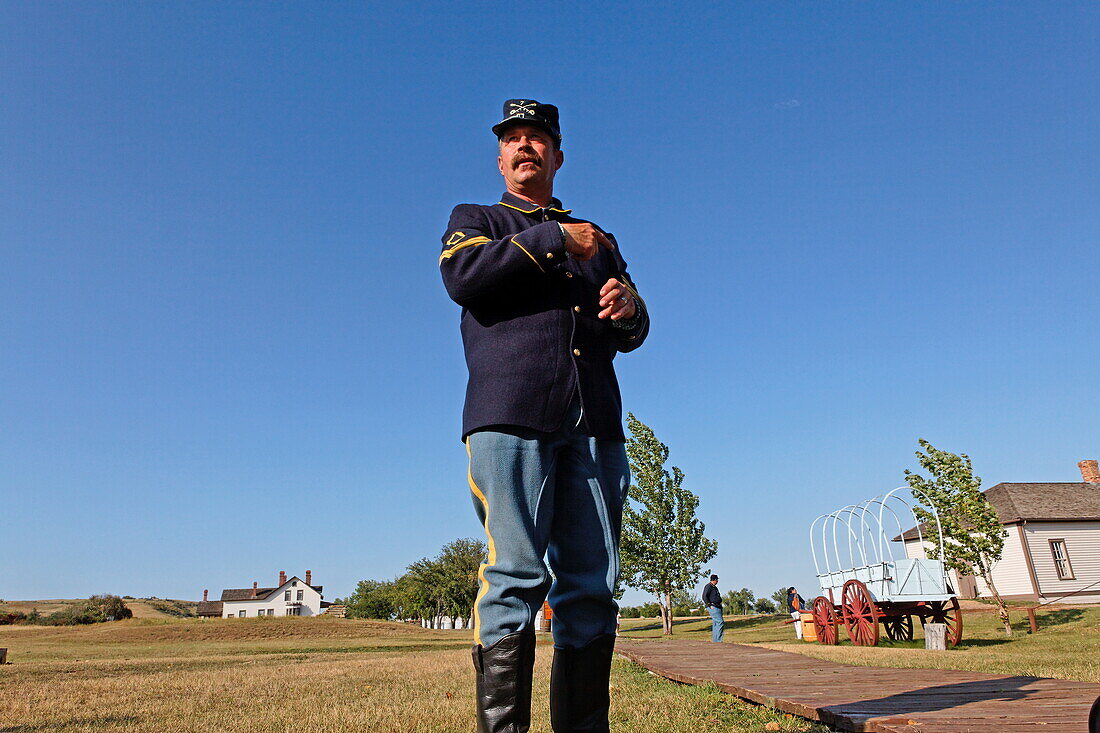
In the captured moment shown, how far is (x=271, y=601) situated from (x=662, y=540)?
80.5 m

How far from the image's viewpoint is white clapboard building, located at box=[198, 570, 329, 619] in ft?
302

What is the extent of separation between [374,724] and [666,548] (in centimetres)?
2860

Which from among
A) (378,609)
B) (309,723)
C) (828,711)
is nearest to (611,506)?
(828,711)

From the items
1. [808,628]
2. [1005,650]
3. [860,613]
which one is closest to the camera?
[1005,650]

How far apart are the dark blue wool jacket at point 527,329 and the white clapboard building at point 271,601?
10242 centimetres

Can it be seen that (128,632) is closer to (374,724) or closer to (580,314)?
(374,724)

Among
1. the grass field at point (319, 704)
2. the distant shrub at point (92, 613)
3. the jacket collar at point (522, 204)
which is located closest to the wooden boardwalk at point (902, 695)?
the grass field at point (319, 704)

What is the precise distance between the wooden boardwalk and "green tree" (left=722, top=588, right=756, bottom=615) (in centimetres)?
5755

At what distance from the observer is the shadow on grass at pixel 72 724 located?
13.1ft

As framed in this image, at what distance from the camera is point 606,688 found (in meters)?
2.19

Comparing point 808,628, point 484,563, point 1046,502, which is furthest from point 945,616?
point 1046,502

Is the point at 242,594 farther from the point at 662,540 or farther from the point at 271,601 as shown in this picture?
the point at 662,540

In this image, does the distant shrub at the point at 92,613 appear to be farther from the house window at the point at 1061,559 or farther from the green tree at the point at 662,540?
the house window at the point at 1061,559

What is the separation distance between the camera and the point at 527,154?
2.71 m
